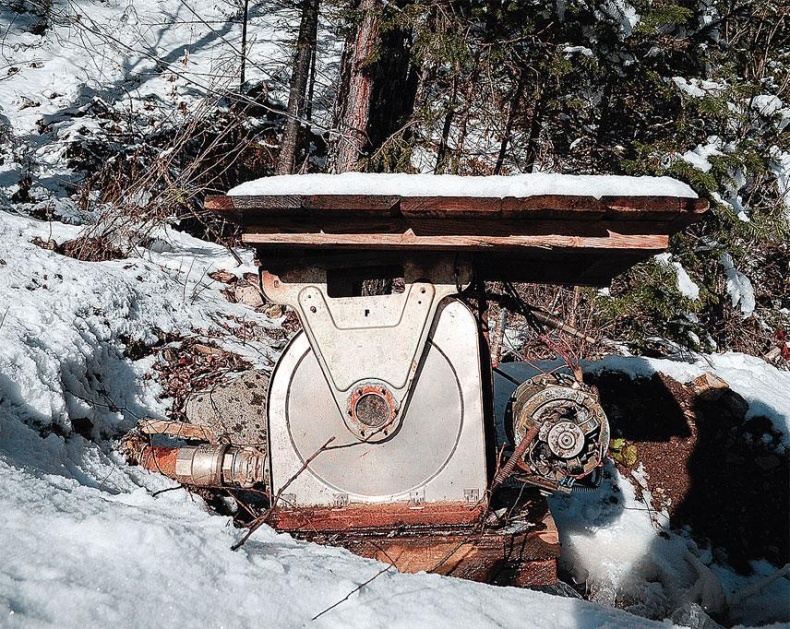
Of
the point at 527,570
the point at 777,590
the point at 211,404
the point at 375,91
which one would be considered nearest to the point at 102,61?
the point at 375,91

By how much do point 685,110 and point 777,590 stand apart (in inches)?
176

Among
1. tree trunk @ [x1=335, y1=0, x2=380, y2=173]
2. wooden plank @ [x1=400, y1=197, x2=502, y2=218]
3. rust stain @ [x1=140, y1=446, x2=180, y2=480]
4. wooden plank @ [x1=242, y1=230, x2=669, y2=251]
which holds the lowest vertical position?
rust stain @ [x1=140, y1=446, x2=180, y2=480]

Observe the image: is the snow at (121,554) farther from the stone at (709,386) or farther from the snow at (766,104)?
the snow at (766,104)

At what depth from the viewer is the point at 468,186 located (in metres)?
2.63

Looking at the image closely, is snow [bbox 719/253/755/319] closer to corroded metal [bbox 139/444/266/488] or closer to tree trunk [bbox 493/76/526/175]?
tree trunk [bbox 493/76/526/175]

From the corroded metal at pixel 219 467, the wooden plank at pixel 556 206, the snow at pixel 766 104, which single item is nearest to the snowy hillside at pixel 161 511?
the corroded metal at pixel 219 467

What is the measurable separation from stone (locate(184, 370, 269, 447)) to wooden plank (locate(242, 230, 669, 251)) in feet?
5.42

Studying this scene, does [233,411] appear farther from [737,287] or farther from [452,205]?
[737,287]

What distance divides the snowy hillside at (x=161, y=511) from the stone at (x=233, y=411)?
249 millimetres

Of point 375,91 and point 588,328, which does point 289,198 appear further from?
point 588,328

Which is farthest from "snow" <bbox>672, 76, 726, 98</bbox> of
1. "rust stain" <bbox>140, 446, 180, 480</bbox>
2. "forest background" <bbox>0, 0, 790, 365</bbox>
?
"rust stain" <bbox>140, 446, 180, 480</bbox>

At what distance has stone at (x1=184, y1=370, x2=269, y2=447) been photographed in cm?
427

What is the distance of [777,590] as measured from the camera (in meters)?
4.12

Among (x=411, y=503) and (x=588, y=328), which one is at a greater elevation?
(x=588, y=328)
